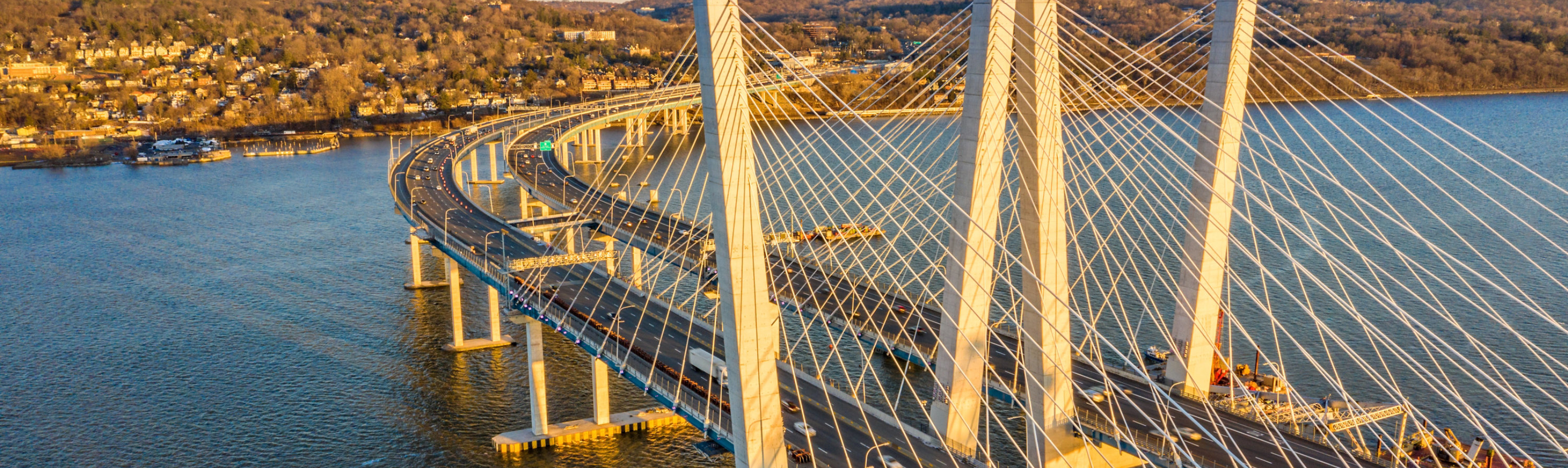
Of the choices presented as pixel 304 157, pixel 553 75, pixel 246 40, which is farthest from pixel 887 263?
pixel 246 40

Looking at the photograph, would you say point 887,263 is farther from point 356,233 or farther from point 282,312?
point 356,233

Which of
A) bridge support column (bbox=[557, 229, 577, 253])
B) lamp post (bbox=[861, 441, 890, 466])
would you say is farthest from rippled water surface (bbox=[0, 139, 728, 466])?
lamp post (bbox=[861, 441, 890, 466])

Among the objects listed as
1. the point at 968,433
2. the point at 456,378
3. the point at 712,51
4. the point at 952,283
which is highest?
the point at 712,51

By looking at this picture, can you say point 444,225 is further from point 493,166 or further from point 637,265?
point 493,166

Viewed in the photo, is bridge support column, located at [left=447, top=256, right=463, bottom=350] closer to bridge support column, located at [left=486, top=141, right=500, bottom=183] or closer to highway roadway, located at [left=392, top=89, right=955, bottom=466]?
highway roadway, located at [left=392, top=89, right=955, bottom=466]

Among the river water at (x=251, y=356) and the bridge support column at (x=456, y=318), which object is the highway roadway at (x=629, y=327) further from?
the river water at (x=251, y=356)

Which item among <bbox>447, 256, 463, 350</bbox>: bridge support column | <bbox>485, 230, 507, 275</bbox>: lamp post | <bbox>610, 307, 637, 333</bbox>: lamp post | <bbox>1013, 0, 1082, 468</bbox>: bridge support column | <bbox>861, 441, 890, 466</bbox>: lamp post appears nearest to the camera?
<bbox>1013, 0, 1082, 468</bbox>: bridge support column
